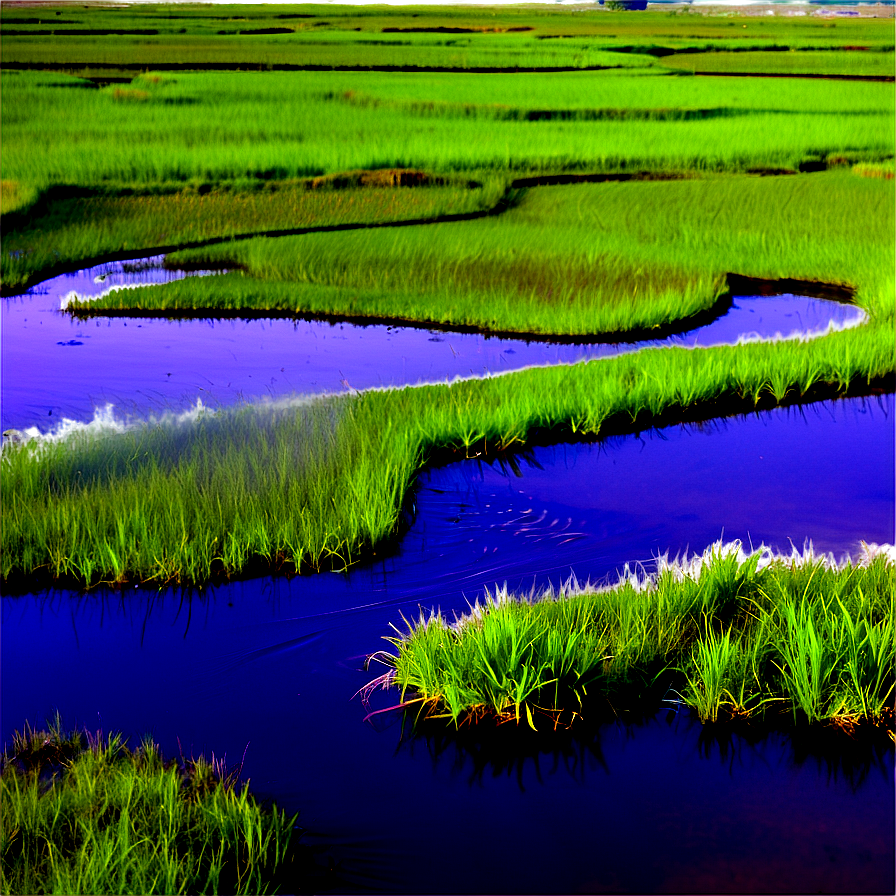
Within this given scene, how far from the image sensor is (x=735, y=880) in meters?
1.58

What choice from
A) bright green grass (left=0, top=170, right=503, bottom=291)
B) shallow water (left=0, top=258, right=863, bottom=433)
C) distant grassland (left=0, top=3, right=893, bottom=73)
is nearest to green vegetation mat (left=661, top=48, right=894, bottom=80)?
distant grassland (left=0, top=3, right=893, bottom=73)

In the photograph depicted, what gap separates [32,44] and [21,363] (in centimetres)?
2197

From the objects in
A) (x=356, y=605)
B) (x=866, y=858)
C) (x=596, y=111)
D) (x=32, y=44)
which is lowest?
(x=866, y=858)

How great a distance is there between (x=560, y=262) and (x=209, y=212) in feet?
11.2

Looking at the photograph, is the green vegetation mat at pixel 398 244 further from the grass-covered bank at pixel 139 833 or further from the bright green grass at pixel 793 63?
the bright green grass at pixel 793 63

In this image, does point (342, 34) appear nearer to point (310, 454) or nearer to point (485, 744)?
point (310, 454)

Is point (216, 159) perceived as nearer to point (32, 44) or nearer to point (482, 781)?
point (482, 781)

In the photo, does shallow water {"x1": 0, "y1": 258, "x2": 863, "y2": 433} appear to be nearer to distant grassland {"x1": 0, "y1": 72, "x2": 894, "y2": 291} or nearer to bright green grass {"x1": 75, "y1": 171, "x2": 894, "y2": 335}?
bright green grass {"x1": 75, "y1": 171, "x2": 894, "y2": 335}

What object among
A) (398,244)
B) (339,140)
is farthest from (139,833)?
(339,140)

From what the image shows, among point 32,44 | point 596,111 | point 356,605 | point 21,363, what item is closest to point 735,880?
point 356,605

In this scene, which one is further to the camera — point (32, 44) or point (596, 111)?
point (32, 44)

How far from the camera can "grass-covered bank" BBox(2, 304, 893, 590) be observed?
9.00 feet

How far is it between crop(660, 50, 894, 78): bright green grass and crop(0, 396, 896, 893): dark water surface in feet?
60.5

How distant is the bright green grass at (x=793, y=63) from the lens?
18.9 metres
